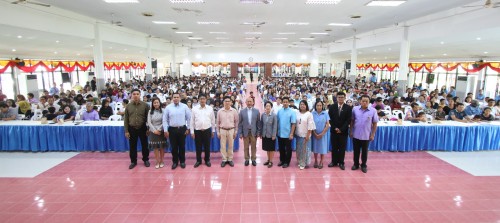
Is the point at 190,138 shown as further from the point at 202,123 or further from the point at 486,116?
the point at 486,116

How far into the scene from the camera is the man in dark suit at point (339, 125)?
204 inches

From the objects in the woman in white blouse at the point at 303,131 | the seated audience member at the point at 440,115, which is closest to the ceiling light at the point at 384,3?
the seated audience member at the point at 440,115

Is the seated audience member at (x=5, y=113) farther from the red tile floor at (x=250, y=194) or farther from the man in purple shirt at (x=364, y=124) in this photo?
the man in purple shirt at (x=364, y=124)

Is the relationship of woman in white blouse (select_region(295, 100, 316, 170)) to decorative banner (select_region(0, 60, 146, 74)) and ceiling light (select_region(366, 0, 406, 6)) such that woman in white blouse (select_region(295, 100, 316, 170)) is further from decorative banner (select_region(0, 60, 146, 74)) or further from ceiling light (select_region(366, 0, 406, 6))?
decorative banner (select_region(0, 60, 146, 74))

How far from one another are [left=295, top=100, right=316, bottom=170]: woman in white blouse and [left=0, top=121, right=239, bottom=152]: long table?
2.03 metres

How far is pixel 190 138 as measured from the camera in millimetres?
6402

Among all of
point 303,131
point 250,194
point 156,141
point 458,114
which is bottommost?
point 250,194

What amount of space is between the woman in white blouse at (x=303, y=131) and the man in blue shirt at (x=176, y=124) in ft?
6.99

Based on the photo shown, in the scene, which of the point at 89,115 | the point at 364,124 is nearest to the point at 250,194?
the point at 364,124

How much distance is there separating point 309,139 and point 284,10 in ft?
15.7

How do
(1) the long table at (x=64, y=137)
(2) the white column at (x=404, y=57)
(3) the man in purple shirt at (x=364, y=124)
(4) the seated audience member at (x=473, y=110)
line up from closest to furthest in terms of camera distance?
(3) the man in purple shirt at (x=364, y=124), (1) the long table at (x=64, y=137), (4) the seated audience member at (x=473, y=110), (2) the white column at (x=404, y=57)

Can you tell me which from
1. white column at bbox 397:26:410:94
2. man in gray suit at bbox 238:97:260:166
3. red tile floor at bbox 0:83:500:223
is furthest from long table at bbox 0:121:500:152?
white column at bbox 397:26:410:94

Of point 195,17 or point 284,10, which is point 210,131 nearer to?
point 284,10

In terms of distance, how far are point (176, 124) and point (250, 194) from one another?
194 centimetres
